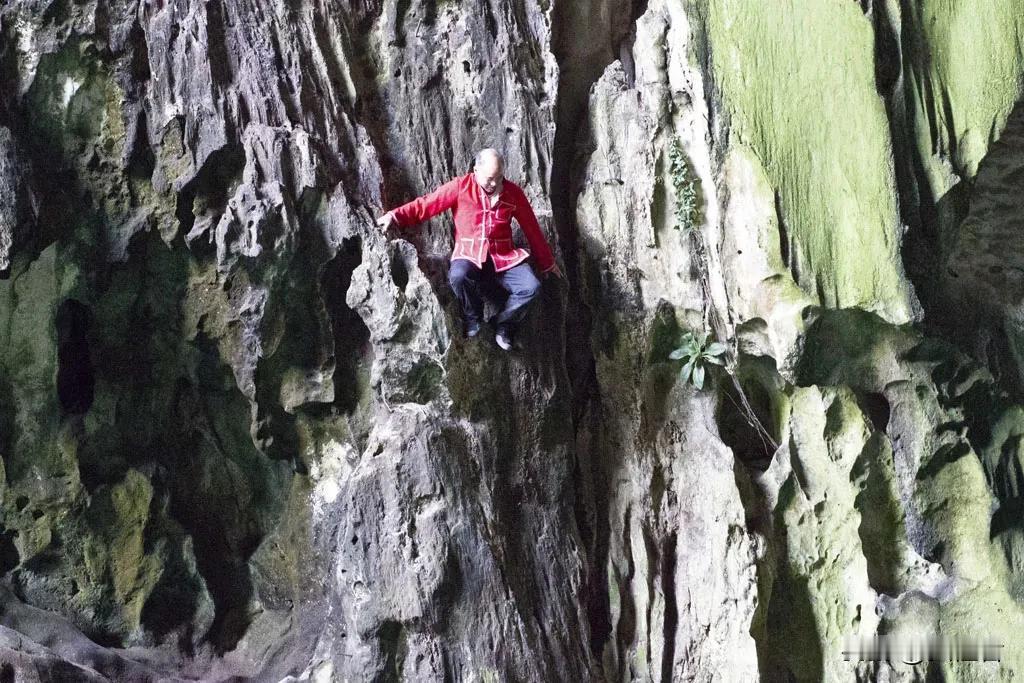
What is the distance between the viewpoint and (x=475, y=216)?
14.7 feet

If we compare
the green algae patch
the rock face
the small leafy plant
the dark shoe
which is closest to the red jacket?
the rock face

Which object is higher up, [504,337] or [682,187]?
[682,187]

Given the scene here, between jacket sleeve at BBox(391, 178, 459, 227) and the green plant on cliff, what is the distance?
1229 mm

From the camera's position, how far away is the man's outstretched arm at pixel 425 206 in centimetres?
446

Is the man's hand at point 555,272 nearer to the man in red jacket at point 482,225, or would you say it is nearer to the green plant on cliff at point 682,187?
the man in red jacket at point 482,225

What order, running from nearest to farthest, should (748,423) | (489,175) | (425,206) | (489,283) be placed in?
(489,175), (425,206), (489,283), (748,423)

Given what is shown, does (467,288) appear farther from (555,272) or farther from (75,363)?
(75,363)

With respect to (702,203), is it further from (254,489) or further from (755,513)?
(254,489)

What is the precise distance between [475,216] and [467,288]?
1.22ft

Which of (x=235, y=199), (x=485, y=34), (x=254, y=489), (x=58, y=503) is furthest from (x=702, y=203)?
(x=58, y=503)

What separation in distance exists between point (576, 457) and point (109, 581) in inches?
117

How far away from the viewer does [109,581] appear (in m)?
5.34

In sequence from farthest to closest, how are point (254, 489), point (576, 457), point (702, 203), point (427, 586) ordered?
point (254, 489) → point (576, 457) → point (702, 203) → point (427, 586)

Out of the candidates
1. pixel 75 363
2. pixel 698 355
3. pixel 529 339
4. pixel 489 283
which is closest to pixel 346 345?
pixel 489 283
